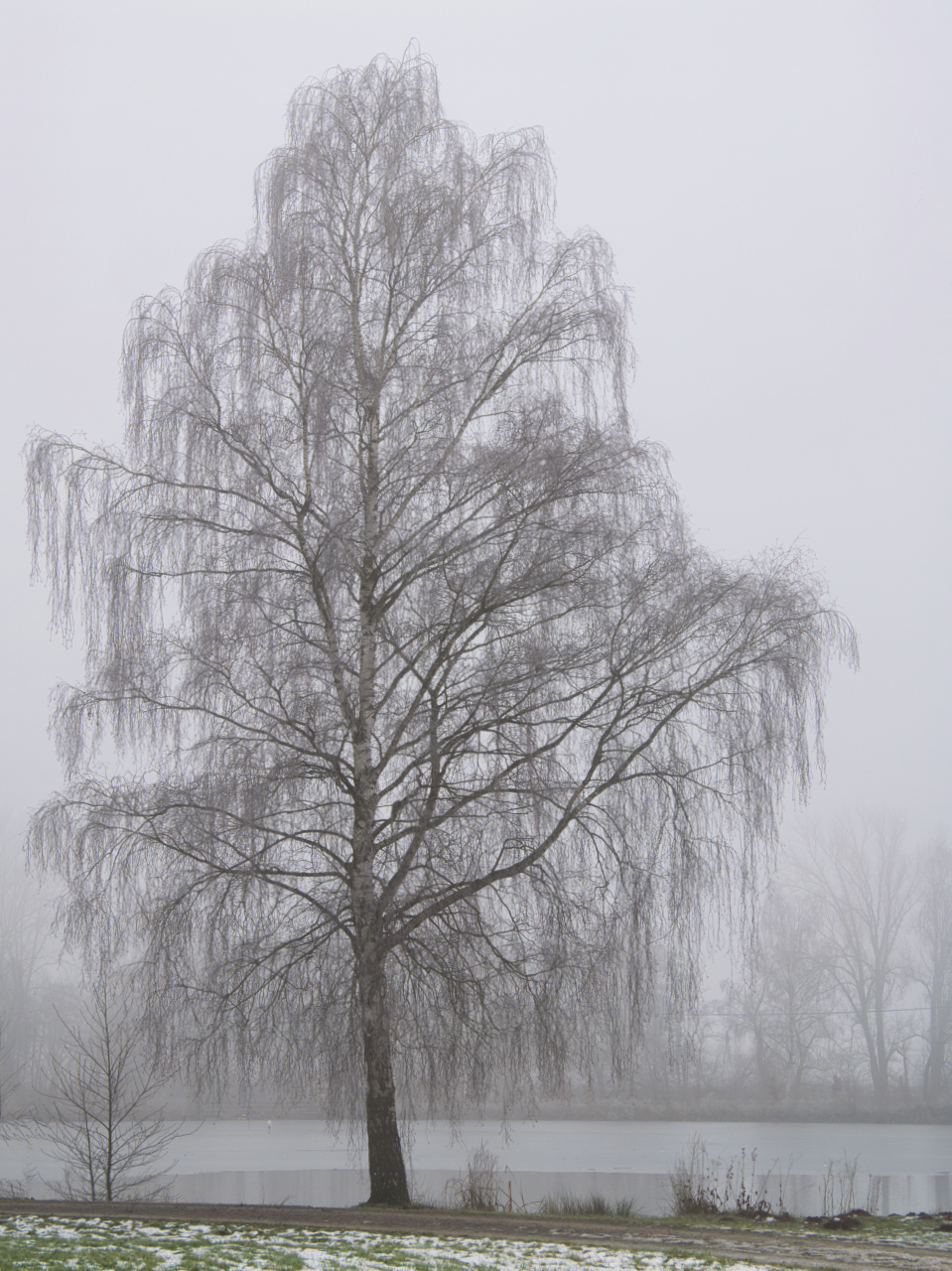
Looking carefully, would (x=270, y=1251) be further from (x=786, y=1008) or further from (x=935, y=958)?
(x=935, y=958)

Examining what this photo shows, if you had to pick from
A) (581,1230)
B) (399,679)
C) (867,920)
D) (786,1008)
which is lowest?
(786,1008)

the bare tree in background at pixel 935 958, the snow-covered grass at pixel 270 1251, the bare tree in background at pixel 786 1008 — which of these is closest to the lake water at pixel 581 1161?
the bare tree in background at pixel 786 1008

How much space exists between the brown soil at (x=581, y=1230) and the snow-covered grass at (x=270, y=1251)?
1.66 feet

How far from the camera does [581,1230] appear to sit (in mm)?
10273

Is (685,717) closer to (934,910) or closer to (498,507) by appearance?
(498,507)

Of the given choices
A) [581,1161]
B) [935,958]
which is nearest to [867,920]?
[935,958]

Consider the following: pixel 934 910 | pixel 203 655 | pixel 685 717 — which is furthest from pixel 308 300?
pixel 934 910

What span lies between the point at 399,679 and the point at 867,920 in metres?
34.5

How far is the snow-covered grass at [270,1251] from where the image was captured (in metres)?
7.29

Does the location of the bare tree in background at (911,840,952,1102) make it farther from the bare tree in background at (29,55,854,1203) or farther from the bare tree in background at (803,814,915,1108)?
the bare tree in background at (29,55,854,1203)

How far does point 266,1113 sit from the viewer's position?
132 ft

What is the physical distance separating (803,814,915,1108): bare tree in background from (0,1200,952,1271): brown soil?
98.4 feet

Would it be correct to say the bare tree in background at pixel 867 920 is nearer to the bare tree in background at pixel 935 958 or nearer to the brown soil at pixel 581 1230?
the bare tree in background at pixel 935 958

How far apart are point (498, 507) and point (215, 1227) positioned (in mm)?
6655
